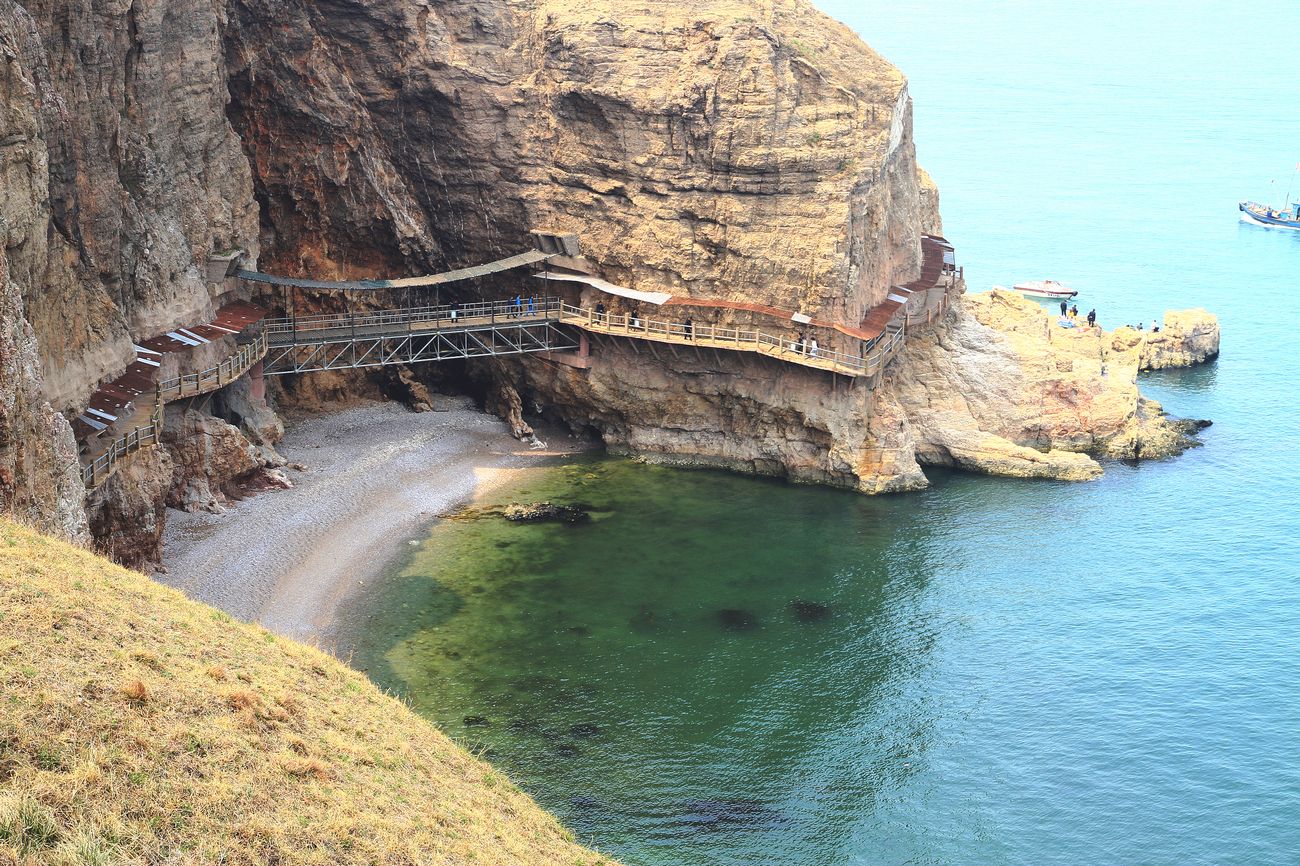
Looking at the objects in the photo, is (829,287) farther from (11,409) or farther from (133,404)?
(11,409)

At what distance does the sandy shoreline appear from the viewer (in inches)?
2168

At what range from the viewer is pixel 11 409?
3722cm

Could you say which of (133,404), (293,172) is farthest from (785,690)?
(293,172)

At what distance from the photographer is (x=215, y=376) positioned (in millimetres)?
62281

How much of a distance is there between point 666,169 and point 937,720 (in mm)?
35280

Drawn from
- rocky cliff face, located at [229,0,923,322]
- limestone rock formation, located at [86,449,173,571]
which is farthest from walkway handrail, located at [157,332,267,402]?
rocky cliff face, located at [229,0,923,322]

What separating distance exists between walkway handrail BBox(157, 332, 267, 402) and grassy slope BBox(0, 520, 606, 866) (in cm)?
2370

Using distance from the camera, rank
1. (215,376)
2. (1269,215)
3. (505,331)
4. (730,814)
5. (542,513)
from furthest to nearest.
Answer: (1269,215) < (505,331) < (542,513) < (215,376) < (730,814)

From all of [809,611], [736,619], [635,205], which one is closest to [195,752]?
[736,619]

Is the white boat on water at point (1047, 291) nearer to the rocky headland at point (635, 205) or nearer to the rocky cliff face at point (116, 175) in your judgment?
the rocky headland at point (635, 205)

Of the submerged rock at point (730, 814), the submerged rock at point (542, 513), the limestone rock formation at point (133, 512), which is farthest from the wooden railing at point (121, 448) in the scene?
the submerged rock at point (730, 814)

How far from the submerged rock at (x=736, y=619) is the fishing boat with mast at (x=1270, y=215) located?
111 meters

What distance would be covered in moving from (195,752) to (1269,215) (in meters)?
144

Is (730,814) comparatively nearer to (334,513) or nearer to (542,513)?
(542,513)
